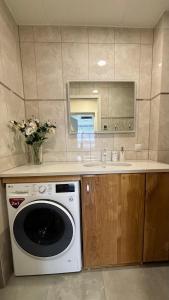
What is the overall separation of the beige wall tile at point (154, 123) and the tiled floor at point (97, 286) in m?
1.23

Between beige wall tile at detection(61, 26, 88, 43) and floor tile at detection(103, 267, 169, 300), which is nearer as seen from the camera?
floor tile at detection(103, 267, 169, 300)

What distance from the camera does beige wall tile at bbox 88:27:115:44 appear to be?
165 centimetres

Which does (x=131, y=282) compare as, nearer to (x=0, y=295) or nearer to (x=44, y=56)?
(x=0, y=295)

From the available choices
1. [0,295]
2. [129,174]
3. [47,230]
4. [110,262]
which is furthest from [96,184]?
[0,295]

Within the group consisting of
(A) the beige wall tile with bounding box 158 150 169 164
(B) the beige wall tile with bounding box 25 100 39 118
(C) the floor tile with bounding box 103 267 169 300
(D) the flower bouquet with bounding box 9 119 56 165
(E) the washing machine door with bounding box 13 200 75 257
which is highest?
(B) the beige wall tile with bounding box 25 100 39 118

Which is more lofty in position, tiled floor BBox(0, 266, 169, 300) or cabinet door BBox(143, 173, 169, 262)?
cabinet door BBox(143, 173, 169, 262)

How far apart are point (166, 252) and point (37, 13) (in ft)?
8.59

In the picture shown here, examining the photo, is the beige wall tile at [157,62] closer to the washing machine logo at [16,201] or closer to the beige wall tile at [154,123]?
the beige wall tile at [154,123]

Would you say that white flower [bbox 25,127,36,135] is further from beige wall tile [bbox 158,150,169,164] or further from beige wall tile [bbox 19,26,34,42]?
beige wall tile [bbox 158,150,169,164]

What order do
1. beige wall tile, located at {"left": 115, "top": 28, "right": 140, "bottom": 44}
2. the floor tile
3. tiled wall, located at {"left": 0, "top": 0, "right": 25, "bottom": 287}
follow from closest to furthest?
the floor tile
tiled wall, located at {"left": 0, "top": 0, "right": 25, "bottom": 287}
beige wall tile, located at {"left": 115, "top": 28, "right": 140, "bottom": 44}

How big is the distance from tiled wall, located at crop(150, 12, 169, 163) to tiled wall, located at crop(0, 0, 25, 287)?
59.3 inches

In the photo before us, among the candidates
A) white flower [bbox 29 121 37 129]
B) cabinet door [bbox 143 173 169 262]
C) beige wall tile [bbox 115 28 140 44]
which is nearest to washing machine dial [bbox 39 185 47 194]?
white flower [bbox 29 121 37 129]

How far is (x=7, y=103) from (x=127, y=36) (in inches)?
59.1

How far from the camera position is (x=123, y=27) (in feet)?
5.44
